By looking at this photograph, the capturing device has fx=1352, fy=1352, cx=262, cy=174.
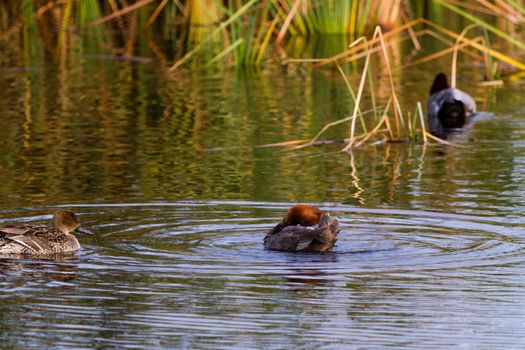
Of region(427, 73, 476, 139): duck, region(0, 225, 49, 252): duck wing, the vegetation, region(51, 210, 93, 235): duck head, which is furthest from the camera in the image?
the vegetation

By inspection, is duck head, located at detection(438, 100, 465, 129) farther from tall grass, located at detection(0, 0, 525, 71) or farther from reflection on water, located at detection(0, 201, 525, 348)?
reflection on water, located at detection(0, 201, 525, 348)

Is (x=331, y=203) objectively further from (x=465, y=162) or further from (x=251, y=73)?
(x=251, y=73)

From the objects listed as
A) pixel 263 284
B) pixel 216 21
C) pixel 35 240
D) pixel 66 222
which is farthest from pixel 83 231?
pixel 216 21

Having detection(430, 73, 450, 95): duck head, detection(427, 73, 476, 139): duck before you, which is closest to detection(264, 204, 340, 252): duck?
detection(427, 73, 476, 139): duck

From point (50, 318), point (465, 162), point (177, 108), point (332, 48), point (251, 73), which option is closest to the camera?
point (50, 318)

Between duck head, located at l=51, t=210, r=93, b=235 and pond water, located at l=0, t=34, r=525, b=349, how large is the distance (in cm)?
18

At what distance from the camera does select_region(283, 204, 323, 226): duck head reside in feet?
33.2

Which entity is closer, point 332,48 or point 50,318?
point 50,318

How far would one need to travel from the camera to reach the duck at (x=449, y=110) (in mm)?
17266

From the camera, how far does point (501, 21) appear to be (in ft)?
93.8

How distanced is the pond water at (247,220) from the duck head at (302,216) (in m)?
0.27

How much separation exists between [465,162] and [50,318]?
23.5ft

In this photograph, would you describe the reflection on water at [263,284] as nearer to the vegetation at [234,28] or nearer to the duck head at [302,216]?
the duck head at [302,216]

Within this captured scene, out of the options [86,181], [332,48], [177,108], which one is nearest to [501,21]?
[332,48]
